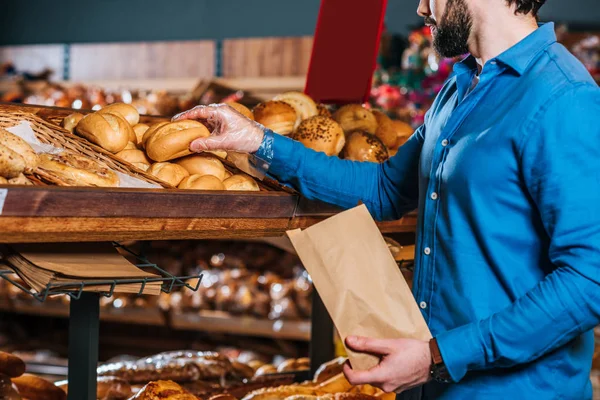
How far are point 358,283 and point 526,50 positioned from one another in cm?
54

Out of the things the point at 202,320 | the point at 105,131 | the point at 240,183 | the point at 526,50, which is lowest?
the point at 202,320

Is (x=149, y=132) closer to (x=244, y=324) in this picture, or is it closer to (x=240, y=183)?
(x=240, y=183)

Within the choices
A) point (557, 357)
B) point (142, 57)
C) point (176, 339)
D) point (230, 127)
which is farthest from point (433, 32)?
point (142, 57)

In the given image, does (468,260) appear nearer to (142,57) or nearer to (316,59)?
(316,59)

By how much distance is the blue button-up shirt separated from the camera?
3.81 ft

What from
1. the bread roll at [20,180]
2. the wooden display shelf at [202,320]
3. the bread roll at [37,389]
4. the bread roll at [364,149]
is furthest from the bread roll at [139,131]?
the wooden display shelf at [202,320]

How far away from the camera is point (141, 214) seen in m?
1.22

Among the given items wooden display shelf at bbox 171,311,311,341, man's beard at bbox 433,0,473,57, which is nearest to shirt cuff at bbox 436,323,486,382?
man's beard at bbox 433,0,473,57

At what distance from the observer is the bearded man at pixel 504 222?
117 cm

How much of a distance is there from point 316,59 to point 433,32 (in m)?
0.85

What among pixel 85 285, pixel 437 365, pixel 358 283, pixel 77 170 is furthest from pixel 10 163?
pixel 437 365

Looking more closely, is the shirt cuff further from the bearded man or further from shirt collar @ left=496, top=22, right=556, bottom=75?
shirt collar @ left=496, top=22, right=556, bottom=75

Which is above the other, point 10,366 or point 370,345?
point 370,345

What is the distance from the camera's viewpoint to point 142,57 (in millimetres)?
5266
